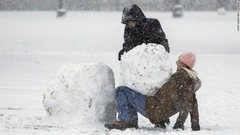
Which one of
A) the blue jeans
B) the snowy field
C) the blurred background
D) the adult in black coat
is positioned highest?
the adult in black coat

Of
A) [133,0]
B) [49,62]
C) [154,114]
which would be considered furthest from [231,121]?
[133,0]

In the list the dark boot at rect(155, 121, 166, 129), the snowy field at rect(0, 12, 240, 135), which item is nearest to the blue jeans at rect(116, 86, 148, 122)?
the snowy field at rect(0, 12, 240, 135)

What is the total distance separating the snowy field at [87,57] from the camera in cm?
805

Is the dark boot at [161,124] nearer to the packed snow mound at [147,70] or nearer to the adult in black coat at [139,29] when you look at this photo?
the packed snow mound at [147,70]

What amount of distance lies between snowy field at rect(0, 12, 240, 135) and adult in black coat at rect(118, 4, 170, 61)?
3.34 feet

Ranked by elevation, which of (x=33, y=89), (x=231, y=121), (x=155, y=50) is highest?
(x=155, y=50)

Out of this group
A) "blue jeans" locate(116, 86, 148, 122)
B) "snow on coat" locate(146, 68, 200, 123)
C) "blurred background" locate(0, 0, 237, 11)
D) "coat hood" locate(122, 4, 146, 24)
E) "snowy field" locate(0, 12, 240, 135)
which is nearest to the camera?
"snow on coat" locate(146, 68, 200, 123)

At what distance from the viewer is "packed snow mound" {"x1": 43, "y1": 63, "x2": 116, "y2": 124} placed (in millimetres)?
7629

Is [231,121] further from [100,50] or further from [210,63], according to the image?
[100,50]

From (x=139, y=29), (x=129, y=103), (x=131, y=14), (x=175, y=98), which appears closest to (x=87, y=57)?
(x=139, y=29)

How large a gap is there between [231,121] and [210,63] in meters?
9.87

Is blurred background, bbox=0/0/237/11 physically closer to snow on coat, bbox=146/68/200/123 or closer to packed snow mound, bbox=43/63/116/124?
packed snow mound, bbox=43/63/116/124

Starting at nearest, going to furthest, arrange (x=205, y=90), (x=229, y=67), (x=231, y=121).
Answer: (x=231, y=121) < (x=205, y=90) < (x=229, y=67)

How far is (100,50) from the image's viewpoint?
72.6 feet
